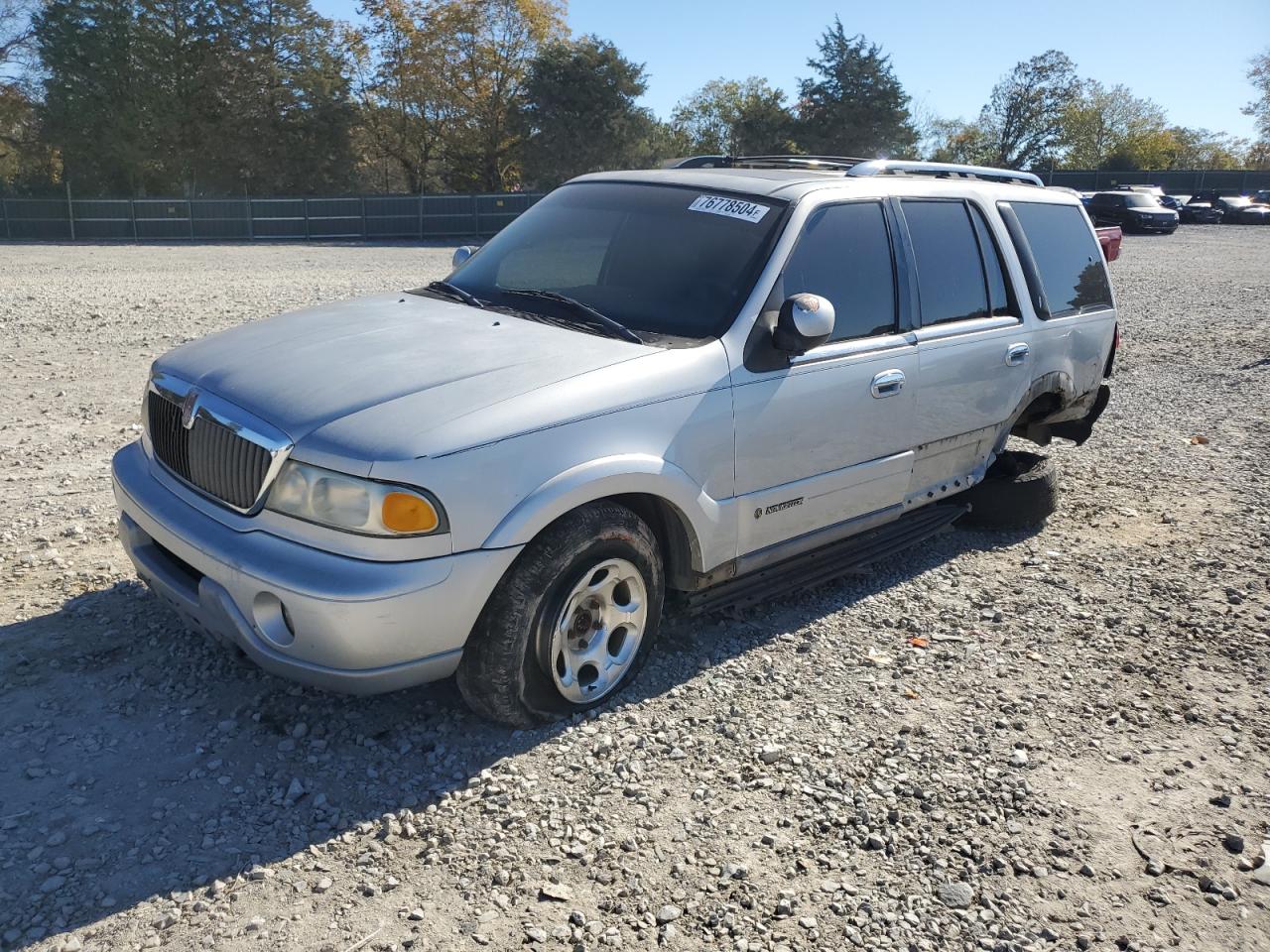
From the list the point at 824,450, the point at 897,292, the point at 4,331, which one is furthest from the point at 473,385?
the point at 4,331

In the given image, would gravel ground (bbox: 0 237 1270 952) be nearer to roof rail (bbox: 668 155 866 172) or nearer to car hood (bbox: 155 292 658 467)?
car hood (bbox: 155 292 658 467)

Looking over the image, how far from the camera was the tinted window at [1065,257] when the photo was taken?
5648 mm

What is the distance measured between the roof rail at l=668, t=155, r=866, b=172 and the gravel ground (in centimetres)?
217

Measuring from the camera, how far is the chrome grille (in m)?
3.32

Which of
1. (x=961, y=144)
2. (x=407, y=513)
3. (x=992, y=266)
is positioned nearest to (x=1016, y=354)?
(x=992, y=266)

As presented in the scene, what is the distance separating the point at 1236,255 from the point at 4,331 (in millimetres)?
28364

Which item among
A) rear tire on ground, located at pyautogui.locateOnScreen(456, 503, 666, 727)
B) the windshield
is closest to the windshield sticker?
the windshield

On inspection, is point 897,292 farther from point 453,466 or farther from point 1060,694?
point 453,466

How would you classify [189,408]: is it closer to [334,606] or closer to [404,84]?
[334,606]

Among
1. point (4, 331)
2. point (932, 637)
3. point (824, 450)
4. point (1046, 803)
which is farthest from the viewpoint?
point (4, 331)

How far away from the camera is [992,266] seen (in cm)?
527

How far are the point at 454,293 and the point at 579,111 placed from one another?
4197 cm

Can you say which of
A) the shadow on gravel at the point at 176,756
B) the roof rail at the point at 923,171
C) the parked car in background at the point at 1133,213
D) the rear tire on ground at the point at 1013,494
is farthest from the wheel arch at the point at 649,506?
the parked car in background at the point at 1133,213

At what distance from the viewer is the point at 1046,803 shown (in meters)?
3.40
